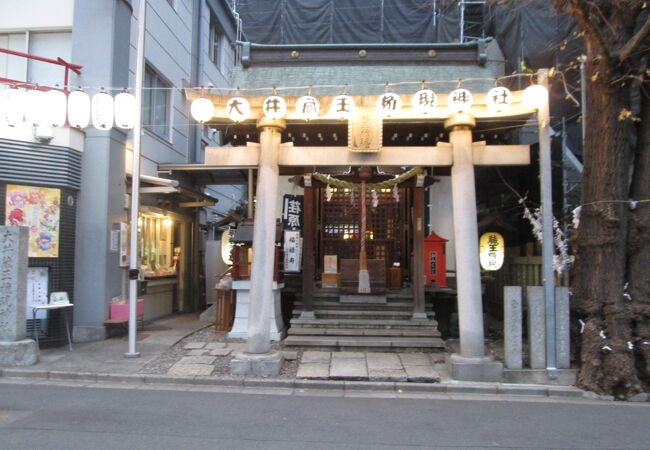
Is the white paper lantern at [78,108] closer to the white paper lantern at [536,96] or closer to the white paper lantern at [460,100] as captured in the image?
the white paper lantern at [460,100]

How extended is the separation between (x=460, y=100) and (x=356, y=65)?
211 inches

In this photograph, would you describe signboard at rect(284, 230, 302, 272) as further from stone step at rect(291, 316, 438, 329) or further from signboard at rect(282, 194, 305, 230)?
stone step at rect(291, 316, 438, 329)

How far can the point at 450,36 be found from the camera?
18.5 metres

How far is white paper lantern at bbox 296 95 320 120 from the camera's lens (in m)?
10.1

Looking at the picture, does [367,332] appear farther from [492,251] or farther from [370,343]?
[492,251]

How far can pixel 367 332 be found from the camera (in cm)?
1235

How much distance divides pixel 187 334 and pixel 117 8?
8.45 metres

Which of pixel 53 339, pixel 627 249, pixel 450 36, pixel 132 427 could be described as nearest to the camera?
pixel 132 427

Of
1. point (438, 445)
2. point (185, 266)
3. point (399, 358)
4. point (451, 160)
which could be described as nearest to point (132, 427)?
point (438, 445)

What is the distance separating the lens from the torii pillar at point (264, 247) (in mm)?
10141

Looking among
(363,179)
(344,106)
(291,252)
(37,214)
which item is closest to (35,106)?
(37,214)

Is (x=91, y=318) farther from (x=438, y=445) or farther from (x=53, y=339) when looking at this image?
(x=438, y=445)

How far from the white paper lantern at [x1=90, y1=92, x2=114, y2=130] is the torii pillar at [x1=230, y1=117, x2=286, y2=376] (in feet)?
10.8

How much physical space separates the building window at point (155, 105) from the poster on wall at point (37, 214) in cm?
441
